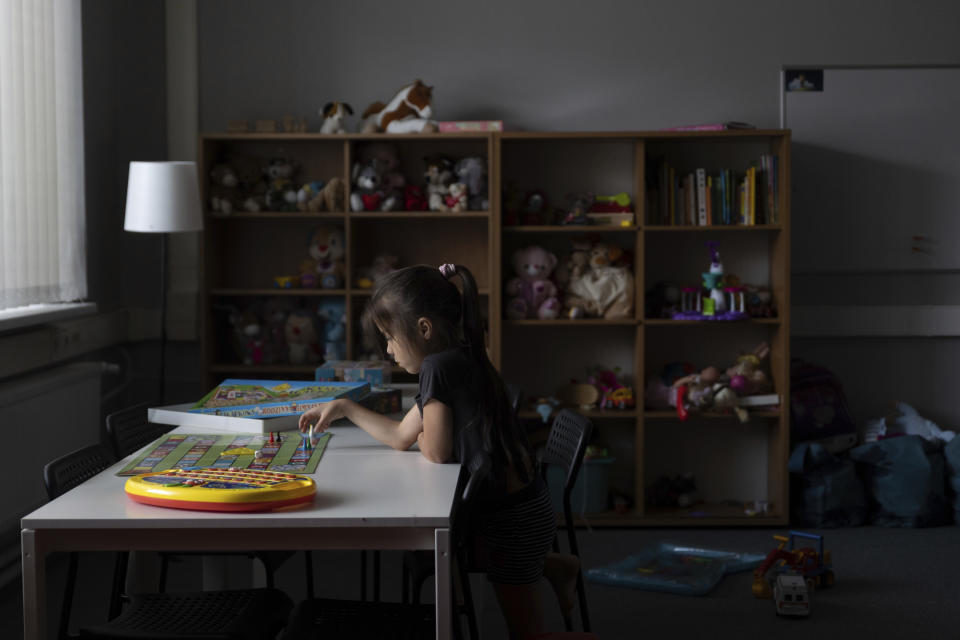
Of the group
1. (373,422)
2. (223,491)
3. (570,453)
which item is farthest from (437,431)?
(570,453)

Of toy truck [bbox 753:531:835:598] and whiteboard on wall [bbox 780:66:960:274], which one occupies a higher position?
whiteboard on wall [bbox 780:66:960:274]

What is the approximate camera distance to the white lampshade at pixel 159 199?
12.3ft

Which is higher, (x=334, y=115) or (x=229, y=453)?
(x=334, y=115)

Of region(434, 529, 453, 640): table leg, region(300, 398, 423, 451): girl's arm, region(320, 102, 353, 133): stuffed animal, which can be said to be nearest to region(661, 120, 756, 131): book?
region(320, 102, 353, 133): stuffed animal

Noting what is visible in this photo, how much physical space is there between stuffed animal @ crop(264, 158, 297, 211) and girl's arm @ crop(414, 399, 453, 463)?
241cm

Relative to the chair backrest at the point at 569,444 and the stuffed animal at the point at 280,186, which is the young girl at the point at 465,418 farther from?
A: the stuffed animal at the point at 280,186

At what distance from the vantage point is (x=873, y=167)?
449 centimetres

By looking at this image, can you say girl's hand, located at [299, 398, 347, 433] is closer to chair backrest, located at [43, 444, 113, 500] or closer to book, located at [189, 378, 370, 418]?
book, located at [189, 378, 370, 418]

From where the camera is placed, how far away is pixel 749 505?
440 centimetres

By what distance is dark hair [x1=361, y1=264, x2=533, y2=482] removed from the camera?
86.5 inches

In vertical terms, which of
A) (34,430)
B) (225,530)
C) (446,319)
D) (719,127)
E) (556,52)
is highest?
(556,52)

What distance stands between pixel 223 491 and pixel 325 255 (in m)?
2.81

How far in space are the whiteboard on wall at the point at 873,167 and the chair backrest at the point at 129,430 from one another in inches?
116

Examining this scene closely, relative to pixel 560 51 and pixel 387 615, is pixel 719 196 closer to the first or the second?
pixel 560 51
